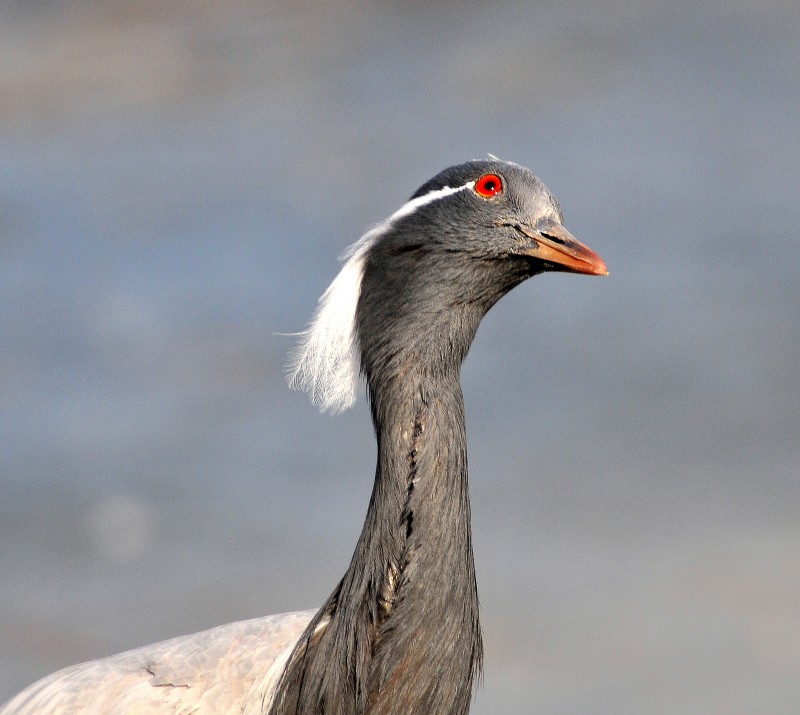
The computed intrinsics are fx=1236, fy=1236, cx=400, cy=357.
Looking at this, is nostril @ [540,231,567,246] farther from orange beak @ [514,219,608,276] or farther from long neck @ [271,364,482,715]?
long neck @ [271,364,482,715]

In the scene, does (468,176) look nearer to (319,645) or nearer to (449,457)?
(449,457)

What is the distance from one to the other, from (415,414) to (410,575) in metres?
0.67

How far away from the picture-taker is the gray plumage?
5.18m

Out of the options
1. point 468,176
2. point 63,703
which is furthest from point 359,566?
point 63,703

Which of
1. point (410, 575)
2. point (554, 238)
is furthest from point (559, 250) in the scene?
point (410, 575)

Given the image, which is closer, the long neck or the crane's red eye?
the long neck

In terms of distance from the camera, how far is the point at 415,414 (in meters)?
5.23

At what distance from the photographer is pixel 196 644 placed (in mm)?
6699

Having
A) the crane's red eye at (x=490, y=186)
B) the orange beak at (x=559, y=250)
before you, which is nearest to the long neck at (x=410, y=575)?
the orange beak at (x=559, y=250)

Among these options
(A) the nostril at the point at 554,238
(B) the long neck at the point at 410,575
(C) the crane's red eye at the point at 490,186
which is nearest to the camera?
(B) the long neck at the point at 410,575

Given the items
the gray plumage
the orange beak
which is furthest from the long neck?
the orange beak

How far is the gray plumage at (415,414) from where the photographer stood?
5.18 m

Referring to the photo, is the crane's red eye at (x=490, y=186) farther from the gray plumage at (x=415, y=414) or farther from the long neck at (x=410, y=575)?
the long neck at (x=410, y=575)

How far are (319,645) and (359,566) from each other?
0.43 metres
